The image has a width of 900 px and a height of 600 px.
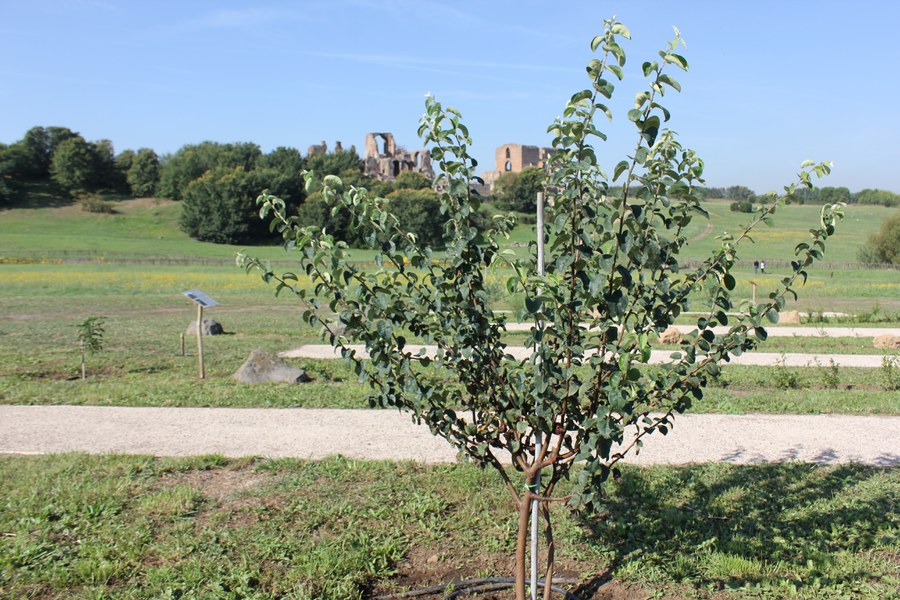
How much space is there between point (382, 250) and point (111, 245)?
7146 centimetres

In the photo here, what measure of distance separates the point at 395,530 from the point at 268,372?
604 cm

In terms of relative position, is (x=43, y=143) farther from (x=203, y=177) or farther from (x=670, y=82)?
(x=670, y=82)

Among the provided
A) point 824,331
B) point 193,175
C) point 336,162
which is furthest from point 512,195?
point 824,331

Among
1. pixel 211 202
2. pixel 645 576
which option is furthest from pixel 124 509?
pixel 211 202

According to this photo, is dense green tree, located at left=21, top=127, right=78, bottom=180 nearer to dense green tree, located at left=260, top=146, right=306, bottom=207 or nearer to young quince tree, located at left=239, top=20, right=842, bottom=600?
dense green tree, located at left=260, top=146, right=306, bottom=207

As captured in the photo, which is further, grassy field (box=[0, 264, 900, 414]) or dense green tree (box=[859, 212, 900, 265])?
dense green tree (box=[859, 212, 900, 265])

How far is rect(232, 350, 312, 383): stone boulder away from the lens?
424 inches

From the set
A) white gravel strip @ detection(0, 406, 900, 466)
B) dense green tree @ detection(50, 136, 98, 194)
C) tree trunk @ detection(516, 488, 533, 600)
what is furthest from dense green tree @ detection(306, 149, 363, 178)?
tree trunk @ detection(516, 488, 533, 600)

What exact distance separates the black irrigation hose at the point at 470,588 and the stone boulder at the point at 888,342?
42.9ft

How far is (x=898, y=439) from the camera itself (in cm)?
746

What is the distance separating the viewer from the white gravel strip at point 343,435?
7.00 metres

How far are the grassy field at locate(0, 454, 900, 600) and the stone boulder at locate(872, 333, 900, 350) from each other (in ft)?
32.7

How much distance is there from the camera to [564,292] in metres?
3.34

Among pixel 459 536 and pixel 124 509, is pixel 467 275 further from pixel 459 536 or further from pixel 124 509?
pixel 124 509
